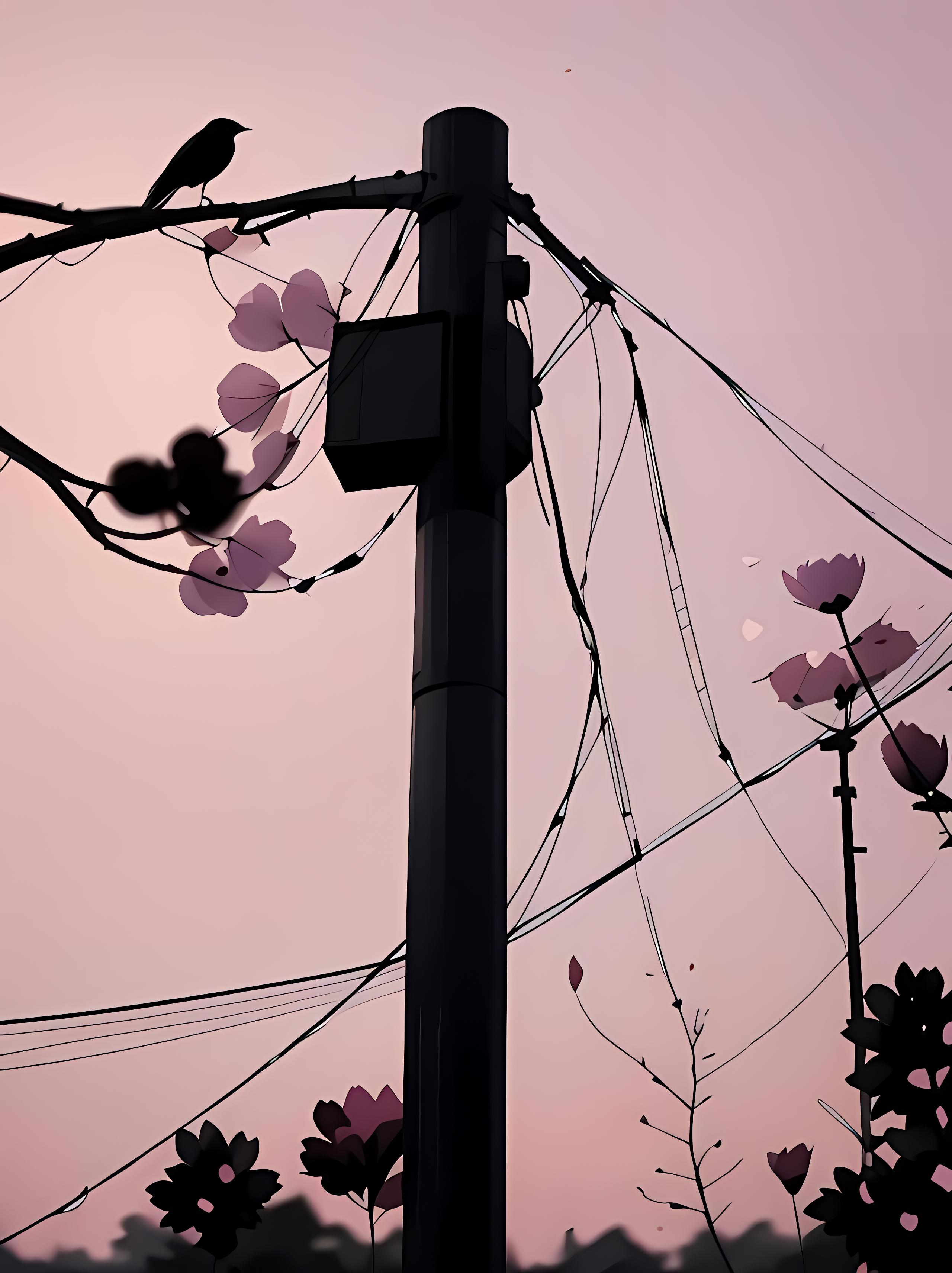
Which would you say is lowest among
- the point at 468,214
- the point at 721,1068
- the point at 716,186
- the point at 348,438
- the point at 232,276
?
the point at 721,1068

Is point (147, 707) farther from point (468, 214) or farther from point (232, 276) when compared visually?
point (468, 214)

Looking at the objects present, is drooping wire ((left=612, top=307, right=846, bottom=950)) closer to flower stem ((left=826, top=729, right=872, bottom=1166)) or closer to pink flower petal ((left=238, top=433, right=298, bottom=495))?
flower stem ((left=826, top=729, right=872, bottom=1166))

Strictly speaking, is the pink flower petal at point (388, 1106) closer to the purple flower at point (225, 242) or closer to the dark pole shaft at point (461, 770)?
the dark pole shaft at point (461, 770)

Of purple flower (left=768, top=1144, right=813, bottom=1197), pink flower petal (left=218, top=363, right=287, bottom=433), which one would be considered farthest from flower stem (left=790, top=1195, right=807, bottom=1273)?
pink flower petal (left=218, top=363, right=287, bottom=433)

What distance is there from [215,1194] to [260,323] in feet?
2.58

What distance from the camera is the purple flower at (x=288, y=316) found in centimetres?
99

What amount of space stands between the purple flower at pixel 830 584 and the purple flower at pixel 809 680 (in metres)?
0.06

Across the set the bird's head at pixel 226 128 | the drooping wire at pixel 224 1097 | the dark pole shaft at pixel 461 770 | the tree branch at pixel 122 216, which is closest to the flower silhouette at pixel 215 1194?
the drooping wire at pixel 224 1097

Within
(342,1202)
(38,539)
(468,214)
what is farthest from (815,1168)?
(38,539)

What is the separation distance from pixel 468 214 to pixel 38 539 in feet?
2.07

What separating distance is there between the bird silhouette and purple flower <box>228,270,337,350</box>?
0.12m

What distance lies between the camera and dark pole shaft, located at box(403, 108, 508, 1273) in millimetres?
603

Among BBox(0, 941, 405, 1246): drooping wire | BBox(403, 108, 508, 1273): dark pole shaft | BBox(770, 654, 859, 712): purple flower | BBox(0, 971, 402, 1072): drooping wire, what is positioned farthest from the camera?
BBox(770, 654, 859, 712): purple flower

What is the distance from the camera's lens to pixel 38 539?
3.81 ft
